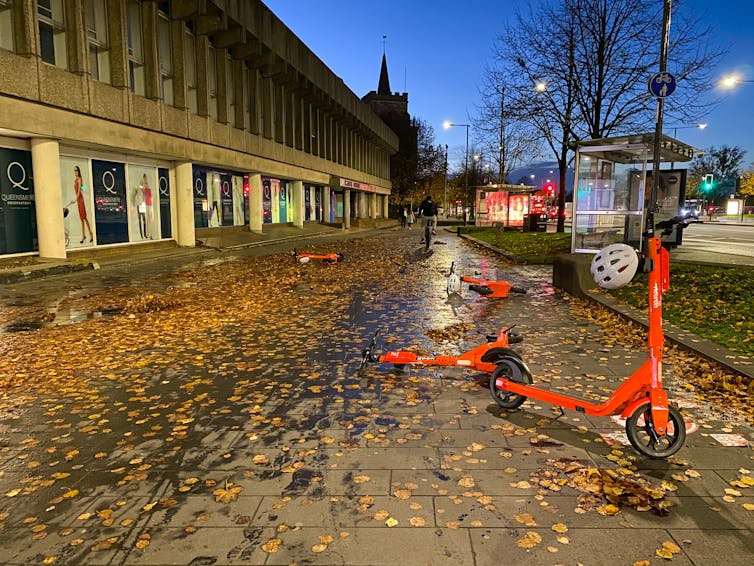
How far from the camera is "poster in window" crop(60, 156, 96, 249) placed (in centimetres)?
1759

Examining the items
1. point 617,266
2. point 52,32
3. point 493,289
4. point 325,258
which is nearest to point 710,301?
point 493,289

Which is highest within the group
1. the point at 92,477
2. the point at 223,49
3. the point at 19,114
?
the point at 223,49

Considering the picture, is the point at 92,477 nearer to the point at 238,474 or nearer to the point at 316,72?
the point at 238,474

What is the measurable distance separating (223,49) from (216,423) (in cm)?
2690

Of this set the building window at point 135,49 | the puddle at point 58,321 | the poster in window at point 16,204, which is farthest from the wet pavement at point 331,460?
the building window at point 135,49

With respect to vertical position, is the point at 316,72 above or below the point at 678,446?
above

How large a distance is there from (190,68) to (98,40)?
21.5ft

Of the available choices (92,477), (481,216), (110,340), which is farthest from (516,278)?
(481,216)

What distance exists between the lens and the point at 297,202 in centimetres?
3984

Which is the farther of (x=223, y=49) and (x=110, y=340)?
(x=223, y=49)

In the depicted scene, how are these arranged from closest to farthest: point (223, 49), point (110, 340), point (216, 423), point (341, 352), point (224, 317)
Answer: point (216, 423)
point (341, 352)
point (110, 340)
point (224, 317)
point (223, 49)

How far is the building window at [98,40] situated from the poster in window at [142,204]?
11.7 ft

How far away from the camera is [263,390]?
563cm

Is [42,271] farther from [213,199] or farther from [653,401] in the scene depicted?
[653,401]
